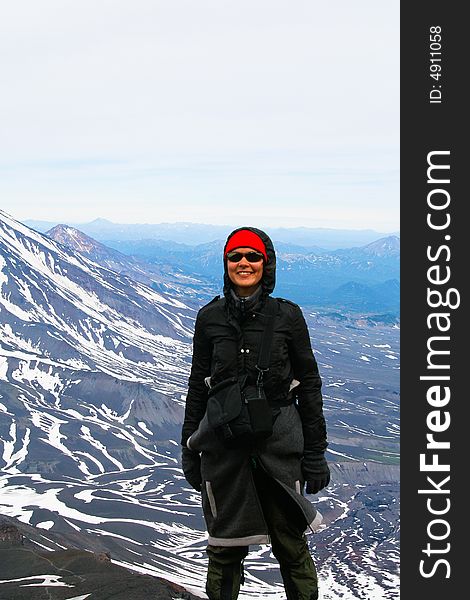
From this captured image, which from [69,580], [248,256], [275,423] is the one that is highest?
[248,256]

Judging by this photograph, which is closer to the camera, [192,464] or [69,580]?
[192,464]

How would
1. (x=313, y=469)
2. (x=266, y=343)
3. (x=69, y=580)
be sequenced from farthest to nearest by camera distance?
1. (x=69, y=580)
2. (x=313, y=469)
3. (x=266, y=343)

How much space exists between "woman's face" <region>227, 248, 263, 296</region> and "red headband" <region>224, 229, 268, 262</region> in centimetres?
6

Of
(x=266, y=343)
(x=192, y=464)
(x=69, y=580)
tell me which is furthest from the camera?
(x=69, y=580)

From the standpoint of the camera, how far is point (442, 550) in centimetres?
852

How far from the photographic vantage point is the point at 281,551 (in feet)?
26.9

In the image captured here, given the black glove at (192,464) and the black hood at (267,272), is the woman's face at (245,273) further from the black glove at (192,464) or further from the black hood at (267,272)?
the black glove at (192,464)

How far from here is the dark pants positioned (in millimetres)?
8141

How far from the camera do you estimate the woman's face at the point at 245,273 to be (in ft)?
26.2

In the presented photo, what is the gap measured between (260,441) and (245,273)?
6.78 ft

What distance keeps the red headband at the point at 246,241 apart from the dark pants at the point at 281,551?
109 inches

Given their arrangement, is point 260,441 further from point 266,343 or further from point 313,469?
point 266,343

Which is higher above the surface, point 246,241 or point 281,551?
point 246,241

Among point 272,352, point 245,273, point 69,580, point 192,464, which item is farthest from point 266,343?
point 69,580
